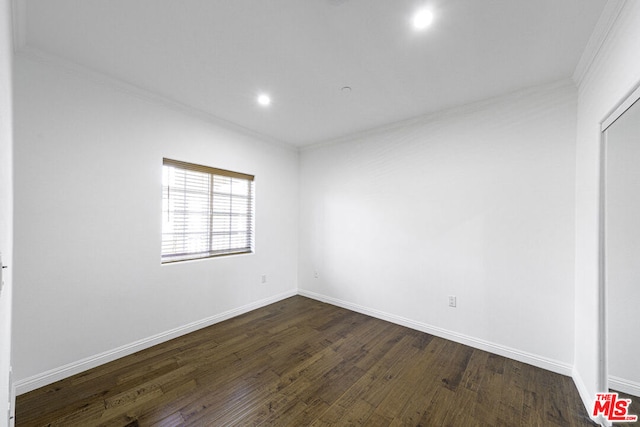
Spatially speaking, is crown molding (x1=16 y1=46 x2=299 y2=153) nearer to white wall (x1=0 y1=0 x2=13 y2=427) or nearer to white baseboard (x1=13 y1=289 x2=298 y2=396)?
white wall (x1=0 y1=0 x2=13 y2=427)

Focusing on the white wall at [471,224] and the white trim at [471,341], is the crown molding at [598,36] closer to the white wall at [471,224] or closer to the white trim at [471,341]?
the white wall at [471,224]

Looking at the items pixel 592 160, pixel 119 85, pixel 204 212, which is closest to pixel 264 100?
pixel 119 85

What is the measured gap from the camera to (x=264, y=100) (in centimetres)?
278

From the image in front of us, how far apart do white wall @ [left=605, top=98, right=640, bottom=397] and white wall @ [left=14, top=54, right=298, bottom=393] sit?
3.62 m

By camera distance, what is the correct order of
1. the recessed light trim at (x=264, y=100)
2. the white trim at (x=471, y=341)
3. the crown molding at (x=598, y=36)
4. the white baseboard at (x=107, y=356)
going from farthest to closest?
the recessed light trim at (x=264, y=100) → the white trim at (x=471, y=341) → the white baseboard at (x=107, y=356) → the crown molding at (x=598, y=36)

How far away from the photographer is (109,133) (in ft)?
7.86

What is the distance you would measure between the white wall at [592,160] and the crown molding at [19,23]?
11.6 feet

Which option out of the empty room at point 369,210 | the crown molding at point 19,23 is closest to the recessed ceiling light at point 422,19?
the empty room at point 369,210

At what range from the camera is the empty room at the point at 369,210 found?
5.33 ft

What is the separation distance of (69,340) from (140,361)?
0.59m

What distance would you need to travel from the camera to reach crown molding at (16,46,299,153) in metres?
2.02

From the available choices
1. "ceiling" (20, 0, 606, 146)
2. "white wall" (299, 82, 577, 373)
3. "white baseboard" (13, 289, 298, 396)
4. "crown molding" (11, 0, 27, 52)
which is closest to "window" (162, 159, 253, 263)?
"white baseboard" (13, 289, 298, 396)

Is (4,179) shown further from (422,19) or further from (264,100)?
(422,19)

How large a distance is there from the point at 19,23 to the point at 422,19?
266cm
